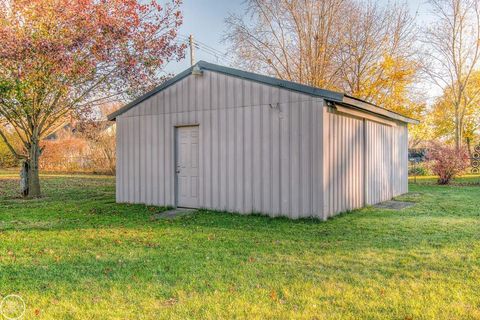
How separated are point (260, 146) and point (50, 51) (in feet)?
18.3

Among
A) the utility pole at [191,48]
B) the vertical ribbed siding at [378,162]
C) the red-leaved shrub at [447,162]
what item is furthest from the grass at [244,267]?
the utility pole at [191,48]

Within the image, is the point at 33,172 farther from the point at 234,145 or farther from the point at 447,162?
the point at 447,162

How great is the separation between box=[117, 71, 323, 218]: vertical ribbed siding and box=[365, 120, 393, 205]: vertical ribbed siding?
2.52 meters

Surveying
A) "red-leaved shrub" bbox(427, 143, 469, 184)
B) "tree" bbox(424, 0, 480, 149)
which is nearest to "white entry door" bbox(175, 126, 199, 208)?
"red-leaved shrub" bbox(427, 143, 469, 184)

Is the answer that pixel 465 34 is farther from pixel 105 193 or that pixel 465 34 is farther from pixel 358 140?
pixel 105 193

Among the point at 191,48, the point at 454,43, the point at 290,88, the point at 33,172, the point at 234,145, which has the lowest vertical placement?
the point at 33,172

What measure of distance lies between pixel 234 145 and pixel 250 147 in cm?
40

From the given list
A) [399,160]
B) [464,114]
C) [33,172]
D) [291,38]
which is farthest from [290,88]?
[464,114]

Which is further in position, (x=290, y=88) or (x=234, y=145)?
(x=234, y=145)

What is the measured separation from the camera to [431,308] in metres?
2.82

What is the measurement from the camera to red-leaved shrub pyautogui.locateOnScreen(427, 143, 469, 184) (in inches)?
540

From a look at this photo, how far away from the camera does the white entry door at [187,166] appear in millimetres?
8086

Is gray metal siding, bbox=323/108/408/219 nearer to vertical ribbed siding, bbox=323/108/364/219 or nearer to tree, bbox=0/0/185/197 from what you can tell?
vertical ribbed siding, bbox=323/108/364/219

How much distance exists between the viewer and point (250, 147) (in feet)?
23.7
